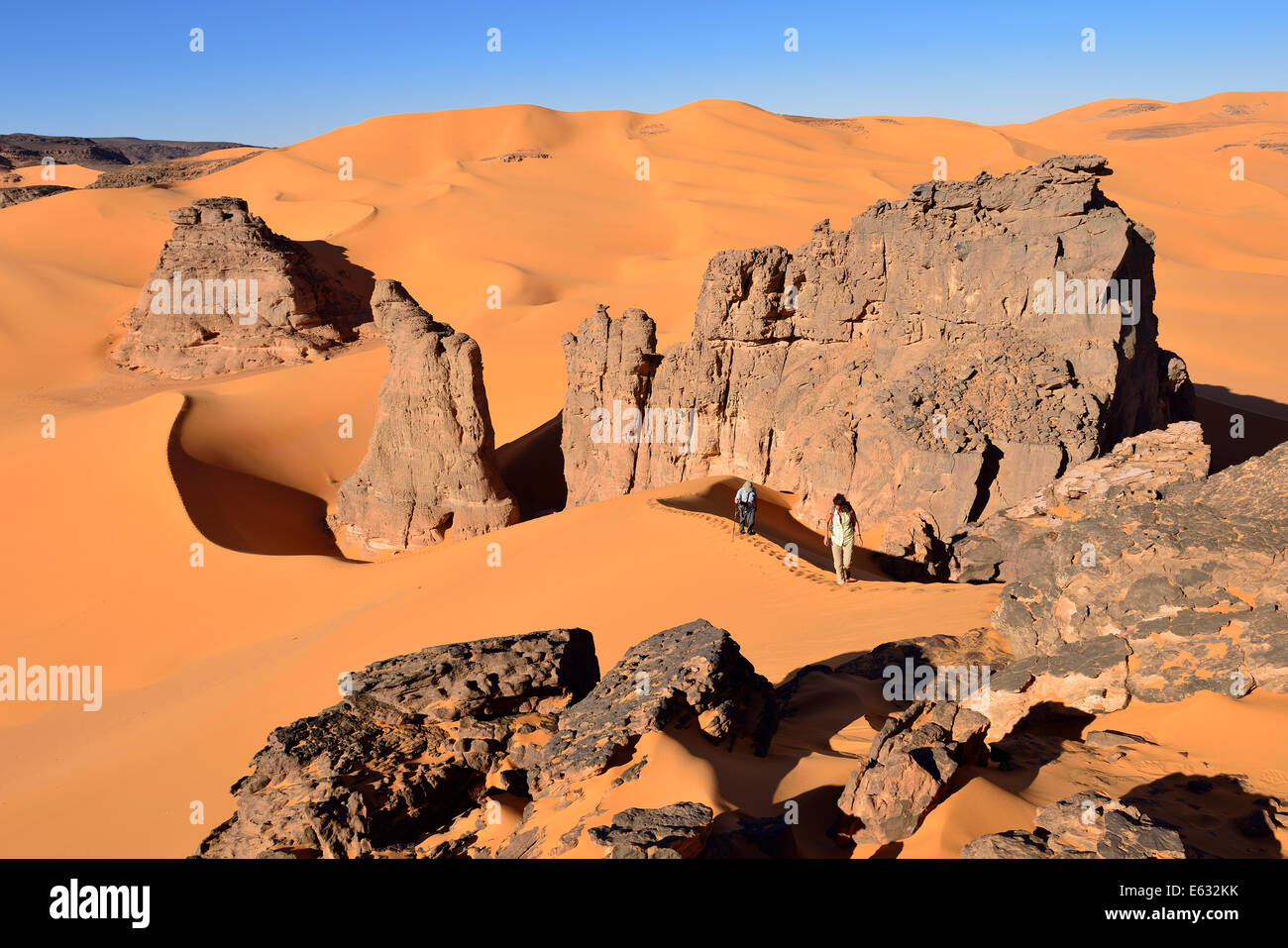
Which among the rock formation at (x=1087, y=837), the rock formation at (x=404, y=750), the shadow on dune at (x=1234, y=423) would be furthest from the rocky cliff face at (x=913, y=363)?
the rock formation at (x=1087, y=837)

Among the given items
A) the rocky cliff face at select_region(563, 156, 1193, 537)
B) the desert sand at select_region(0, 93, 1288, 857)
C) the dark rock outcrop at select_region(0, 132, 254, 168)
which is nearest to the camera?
the desert sand at select_region(0, 93, 1288, 857)

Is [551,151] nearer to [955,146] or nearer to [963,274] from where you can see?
[955,146]

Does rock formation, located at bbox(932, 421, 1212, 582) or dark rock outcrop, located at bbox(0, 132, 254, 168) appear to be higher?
dark rock outcrop, located at bbox(0, 132, 254, 168)

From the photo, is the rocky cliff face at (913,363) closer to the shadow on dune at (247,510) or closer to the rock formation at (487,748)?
the shadow on dune at (247,510)

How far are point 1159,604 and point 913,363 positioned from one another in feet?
25.9

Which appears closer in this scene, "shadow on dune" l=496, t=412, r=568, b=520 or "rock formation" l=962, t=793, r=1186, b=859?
"rock formation" l=962, t=793, r=1186, b=859

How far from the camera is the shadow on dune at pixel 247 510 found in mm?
16703

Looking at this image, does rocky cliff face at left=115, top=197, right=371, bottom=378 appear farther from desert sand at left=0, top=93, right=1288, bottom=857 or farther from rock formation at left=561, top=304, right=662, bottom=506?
rock formation at left=561, top=304, right=662, bottom=506

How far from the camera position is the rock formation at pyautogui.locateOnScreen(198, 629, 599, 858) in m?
5.16

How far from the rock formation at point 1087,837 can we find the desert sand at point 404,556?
35cm

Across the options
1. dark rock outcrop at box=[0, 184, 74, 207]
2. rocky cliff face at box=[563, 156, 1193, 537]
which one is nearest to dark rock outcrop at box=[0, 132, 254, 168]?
dark rock outcrop at box=[0, 184, 74, 207]

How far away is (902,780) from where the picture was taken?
4234mm

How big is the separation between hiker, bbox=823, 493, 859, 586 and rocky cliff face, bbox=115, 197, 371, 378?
21.8 meters
